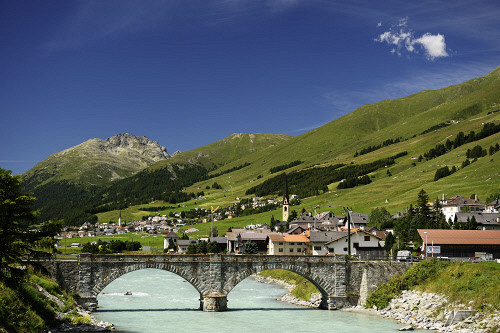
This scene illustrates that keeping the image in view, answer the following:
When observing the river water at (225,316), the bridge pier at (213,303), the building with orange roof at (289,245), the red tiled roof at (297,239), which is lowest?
the river water at (225,316)

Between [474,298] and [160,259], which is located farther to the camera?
[160,259]

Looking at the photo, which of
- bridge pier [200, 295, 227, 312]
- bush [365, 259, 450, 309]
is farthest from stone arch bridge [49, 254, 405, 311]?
bush [365, 259, 450, 309]

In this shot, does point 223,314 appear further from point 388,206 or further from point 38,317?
point 388,206

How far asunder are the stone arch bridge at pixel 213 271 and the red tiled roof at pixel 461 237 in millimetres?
15167

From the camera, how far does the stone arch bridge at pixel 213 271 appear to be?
2522 inches

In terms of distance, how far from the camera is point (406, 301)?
64.8m

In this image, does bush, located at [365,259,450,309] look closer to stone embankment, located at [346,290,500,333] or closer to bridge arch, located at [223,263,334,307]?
stone embankment, located at [346,290,500,333]

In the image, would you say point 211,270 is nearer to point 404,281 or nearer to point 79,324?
point 79,324

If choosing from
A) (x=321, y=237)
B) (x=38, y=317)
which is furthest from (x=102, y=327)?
(x=321, y=237)

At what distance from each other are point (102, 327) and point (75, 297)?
12.0 metres

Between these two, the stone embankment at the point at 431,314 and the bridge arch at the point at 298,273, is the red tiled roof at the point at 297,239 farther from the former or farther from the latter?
the stone embankment at the point at 431,314

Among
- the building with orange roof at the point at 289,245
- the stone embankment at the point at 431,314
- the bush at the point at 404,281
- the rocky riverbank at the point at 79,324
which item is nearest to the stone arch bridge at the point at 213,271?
the bush at the point at 404,281

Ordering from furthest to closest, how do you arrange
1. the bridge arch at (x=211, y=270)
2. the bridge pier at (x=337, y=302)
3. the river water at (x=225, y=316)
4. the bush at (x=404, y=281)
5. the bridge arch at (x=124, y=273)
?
the bridge pier at (x=337, y=302) → the bush at (x=404, y=281) → the bridge arch at (x=124, y=273) → the bridge arch at (x=211, y=270) → the river water at (x=225, y=316)

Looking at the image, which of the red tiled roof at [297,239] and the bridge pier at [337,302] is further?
the red tiled roof at [297,239]
